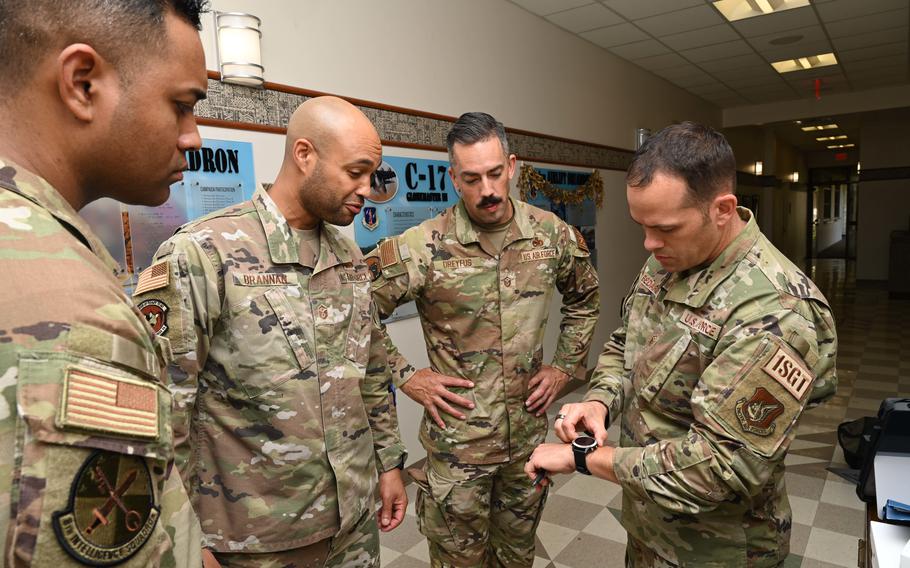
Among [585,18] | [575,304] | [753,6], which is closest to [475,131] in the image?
[575,304]

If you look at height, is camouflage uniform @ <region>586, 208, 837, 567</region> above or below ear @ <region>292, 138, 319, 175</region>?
below

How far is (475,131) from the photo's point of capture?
6.33 ft

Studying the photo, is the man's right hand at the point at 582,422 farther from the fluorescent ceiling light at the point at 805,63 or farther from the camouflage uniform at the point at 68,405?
the fluorescent ceiling light at the point at 805,63

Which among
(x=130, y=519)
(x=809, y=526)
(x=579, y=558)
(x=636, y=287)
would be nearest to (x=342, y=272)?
(x=636, y=287)

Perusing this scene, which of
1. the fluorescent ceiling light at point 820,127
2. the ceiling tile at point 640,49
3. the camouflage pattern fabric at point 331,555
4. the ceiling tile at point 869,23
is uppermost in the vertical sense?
the fluorescent ceiling light at point 820,127

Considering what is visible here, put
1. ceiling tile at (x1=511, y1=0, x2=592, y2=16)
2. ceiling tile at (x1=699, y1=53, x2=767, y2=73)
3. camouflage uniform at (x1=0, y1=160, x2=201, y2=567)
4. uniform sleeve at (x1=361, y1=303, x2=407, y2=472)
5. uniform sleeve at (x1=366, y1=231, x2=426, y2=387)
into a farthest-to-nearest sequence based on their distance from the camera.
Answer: ceiling tile at (x1=699, y1=53, x2=767, y2=73)
ceiling tile at (x1=511, y1=0, x2=592, y2=16)
uniform sleeve at (x1=366, y1=231, x2=426, y2=387)
uniform sleeve at (x1=361, y1=303, x2=407, y2=472)
camouflage uniform at (x1=0, y1=160, x2=201, y2=567)

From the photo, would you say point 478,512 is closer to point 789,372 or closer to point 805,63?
point 789,372

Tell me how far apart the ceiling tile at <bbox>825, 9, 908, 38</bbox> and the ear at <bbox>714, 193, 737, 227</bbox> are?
538 centimetres

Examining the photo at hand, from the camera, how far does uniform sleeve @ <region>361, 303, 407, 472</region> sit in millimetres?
1560

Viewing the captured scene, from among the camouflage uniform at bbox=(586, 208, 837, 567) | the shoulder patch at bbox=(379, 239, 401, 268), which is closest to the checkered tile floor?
the camouflage uniform at bbox=(586, 208, 837, 567)

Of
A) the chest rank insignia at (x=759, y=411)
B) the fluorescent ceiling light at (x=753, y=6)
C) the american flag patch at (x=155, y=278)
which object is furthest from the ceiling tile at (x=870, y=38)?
the american flag patch at (x=155, y=278)

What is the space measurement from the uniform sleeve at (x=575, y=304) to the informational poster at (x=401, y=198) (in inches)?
51.1

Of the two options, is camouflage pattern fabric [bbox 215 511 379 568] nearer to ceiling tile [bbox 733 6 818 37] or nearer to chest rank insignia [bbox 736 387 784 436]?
chest rank insignia [bbox 736 387 784 436]

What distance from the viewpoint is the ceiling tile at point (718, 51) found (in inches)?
223
